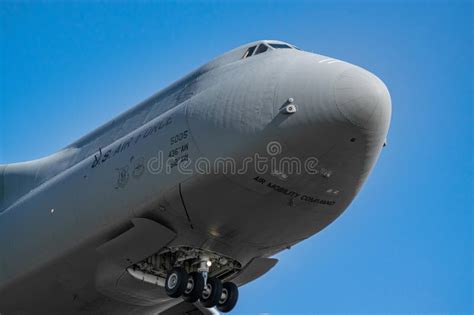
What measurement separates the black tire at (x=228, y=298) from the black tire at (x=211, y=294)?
40 cm

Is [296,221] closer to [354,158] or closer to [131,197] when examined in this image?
[354,158]

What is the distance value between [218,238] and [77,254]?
352 cm

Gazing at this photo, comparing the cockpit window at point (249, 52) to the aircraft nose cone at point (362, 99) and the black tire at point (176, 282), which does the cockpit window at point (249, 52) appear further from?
the black tire at point (176, 282)

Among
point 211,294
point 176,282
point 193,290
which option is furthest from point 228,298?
point 176,282

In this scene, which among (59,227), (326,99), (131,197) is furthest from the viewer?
(59,227)

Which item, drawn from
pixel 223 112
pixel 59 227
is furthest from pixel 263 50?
pixel 59 227

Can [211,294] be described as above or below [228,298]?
above

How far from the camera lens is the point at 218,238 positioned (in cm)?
2441

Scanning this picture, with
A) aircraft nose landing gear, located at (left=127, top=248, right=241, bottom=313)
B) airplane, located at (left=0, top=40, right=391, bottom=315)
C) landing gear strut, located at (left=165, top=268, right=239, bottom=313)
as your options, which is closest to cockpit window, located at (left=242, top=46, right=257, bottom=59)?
airplane, located at (left=0, top=40, right=391, bottom=315)

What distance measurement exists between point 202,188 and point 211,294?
10.6 ft

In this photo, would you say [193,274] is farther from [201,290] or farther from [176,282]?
[176,282]

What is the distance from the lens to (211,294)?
2489 cm

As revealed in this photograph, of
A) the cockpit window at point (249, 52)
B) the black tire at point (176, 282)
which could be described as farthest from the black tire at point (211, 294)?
the cockpit window at point (249, 52)

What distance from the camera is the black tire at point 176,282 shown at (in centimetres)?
2398
